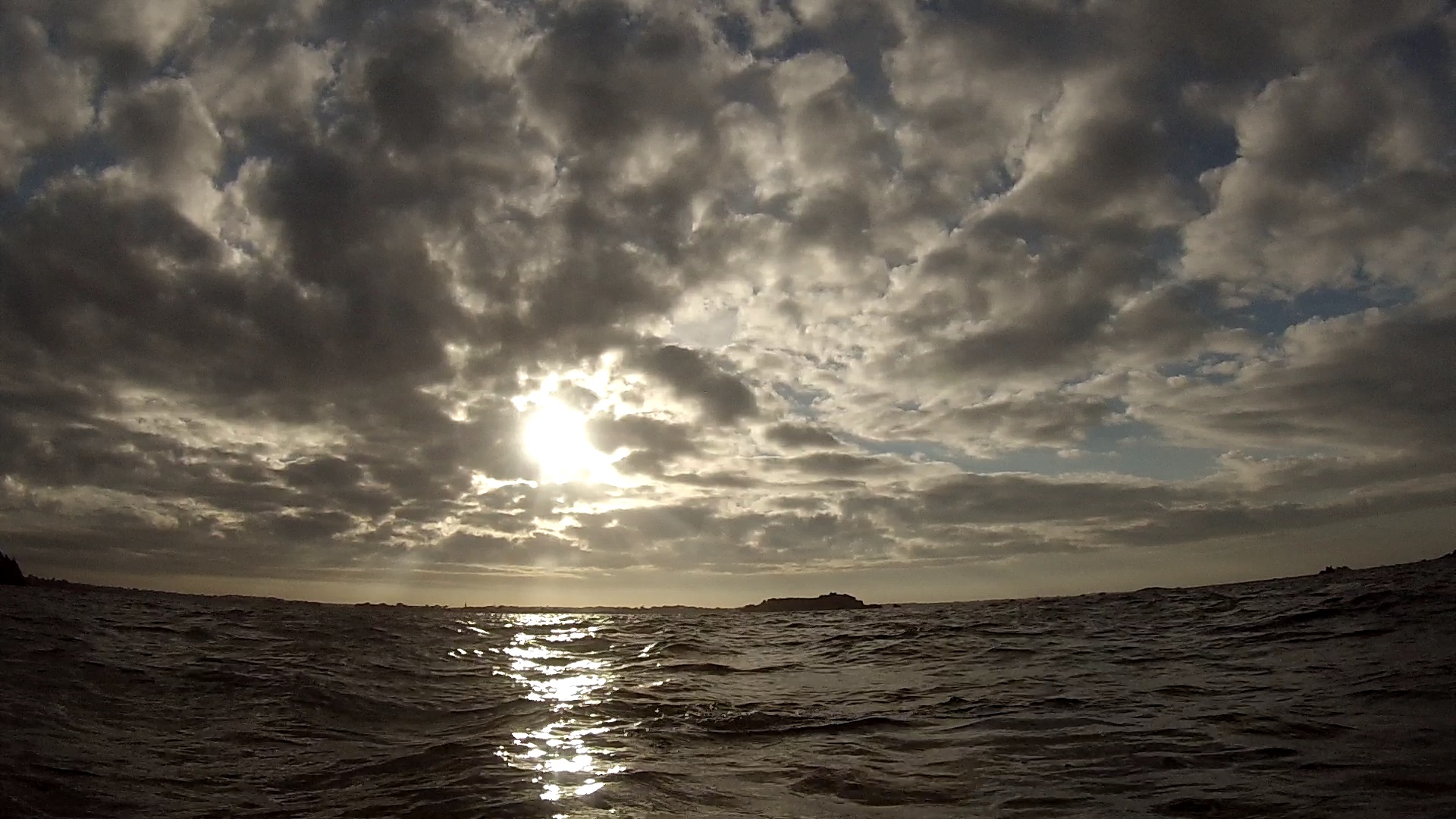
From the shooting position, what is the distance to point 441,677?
17859 millimetres

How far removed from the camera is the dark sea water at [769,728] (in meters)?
7.11

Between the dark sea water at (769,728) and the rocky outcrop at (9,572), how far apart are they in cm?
8291

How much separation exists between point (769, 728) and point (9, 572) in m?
104

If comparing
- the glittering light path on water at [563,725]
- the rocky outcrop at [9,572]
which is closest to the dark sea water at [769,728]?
the glittering light path on water at [563,725]

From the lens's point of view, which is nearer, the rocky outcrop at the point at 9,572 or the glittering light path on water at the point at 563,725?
the glittering light path on water at the point at 563,725

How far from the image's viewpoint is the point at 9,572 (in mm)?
80562

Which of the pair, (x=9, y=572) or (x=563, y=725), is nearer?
(x=563, y=725)

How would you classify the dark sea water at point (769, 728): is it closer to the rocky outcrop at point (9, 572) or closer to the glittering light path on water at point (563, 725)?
the glittering light path on water at point (563, 725)

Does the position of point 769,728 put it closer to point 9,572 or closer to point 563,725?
point 563,725

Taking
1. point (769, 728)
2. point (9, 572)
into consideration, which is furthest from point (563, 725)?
point (9, 572)

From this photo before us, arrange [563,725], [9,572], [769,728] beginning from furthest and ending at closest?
[9,572], [563,725], [769,728]

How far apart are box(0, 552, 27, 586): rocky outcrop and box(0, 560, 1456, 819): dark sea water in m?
82.9

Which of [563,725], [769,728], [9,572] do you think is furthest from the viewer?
[9,572]

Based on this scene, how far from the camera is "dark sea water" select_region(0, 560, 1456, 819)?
711 cm
